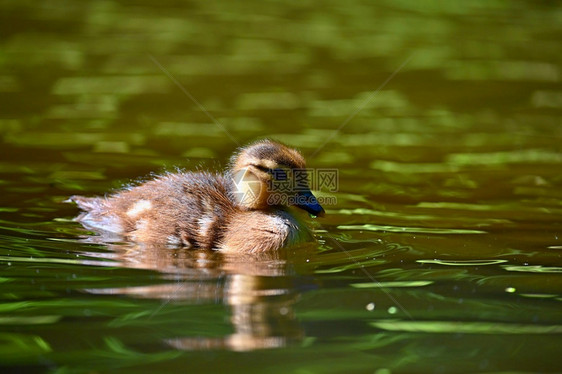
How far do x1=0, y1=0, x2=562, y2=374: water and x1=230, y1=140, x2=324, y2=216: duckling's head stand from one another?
13.4 inches

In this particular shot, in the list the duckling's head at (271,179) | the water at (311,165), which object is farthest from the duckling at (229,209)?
the water at (311,165)

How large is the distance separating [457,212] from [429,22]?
7477 millimetres

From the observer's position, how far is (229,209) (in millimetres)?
5746

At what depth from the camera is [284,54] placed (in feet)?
36.9

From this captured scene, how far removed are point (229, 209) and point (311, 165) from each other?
1761 millimetres

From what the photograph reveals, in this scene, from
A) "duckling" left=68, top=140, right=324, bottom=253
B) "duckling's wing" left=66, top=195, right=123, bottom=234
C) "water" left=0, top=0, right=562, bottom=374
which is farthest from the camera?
"duckling's wing" left=66, top=195, right=123, bottom=234

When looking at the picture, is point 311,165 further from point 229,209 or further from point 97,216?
point 97,216

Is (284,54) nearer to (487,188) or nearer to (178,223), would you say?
(487,188)

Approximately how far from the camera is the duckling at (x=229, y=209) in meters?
5.53

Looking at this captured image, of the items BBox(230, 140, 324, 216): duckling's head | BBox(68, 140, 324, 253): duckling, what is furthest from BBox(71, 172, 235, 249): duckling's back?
BBox(230, 140, 324, 216): duckling's head

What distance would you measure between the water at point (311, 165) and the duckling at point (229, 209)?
0.74ft

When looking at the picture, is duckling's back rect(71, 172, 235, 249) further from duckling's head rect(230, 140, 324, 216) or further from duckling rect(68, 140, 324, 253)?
duckling's head rect(230, 140, 324, 216)

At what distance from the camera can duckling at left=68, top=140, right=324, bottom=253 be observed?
5.53 m

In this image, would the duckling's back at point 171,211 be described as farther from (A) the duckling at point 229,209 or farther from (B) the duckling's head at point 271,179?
(B) the duckling's head at point 271,179
